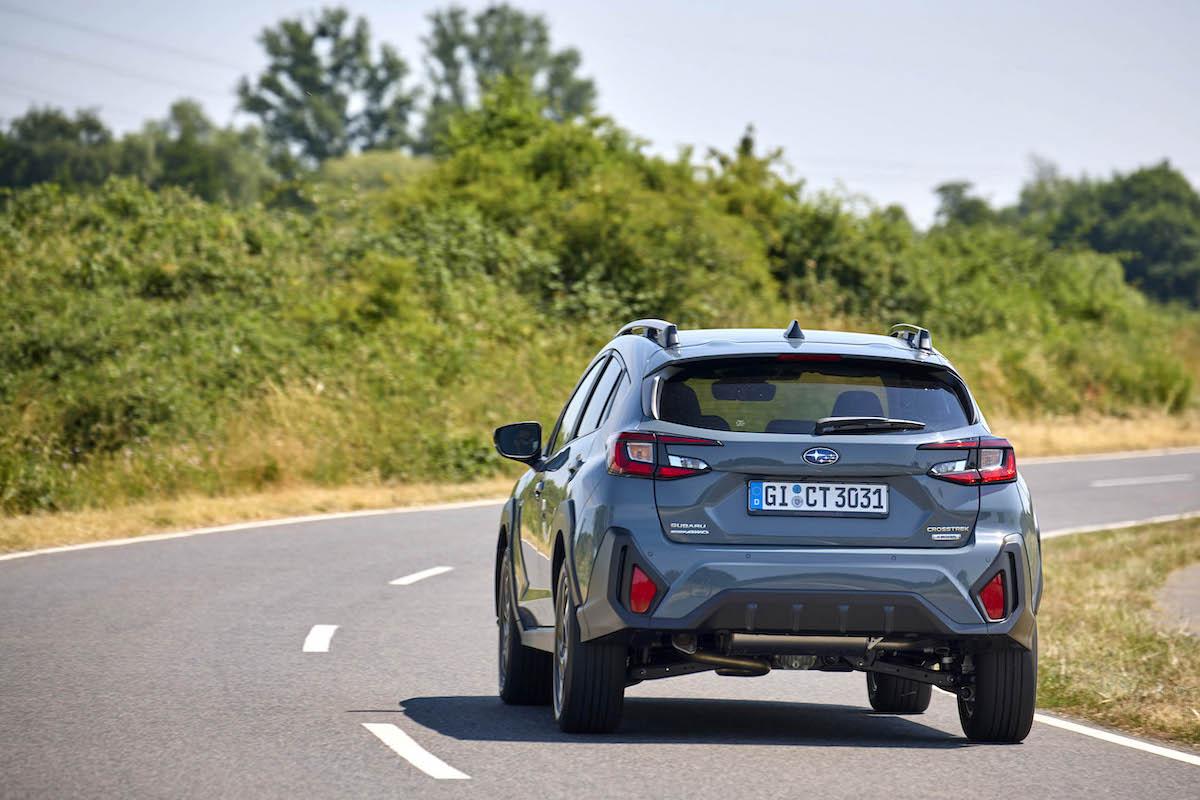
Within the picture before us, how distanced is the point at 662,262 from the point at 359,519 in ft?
63.1

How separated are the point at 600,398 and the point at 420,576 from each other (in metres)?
7.42

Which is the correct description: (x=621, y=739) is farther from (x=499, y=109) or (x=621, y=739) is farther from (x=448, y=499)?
(x=499, y=109)

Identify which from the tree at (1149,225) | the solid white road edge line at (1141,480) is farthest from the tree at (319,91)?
the solid white road edge line at (1141,480)

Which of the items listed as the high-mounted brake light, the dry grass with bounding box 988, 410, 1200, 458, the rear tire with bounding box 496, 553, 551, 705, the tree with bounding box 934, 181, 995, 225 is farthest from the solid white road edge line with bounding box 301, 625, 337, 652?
the tree with bounding box 934, 181, 995, 225

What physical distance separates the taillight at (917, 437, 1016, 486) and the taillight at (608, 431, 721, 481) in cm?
91

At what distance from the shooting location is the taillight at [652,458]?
24.3 feet

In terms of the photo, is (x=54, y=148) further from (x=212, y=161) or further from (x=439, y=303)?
(x=439, y=303)

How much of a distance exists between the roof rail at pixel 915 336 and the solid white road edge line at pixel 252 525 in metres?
9.90

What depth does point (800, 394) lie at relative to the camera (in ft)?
25.6

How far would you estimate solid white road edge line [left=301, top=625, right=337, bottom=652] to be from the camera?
1109 cm

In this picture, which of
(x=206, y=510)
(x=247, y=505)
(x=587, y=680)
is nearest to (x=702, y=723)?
(x=587, y=680)

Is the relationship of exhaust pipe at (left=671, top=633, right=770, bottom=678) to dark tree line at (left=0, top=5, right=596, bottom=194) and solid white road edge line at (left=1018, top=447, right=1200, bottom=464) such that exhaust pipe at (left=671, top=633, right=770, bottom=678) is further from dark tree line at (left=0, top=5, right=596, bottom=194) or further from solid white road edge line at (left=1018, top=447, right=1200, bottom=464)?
dark tree line at (left=0, top=5, right=596, bottom=194)

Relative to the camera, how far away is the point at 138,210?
119ft

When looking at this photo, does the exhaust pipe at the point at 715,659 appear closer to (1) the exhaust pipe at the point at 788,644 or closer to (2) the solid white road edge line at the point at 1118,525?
(1) the exhaust pipe at the point at 788,644
